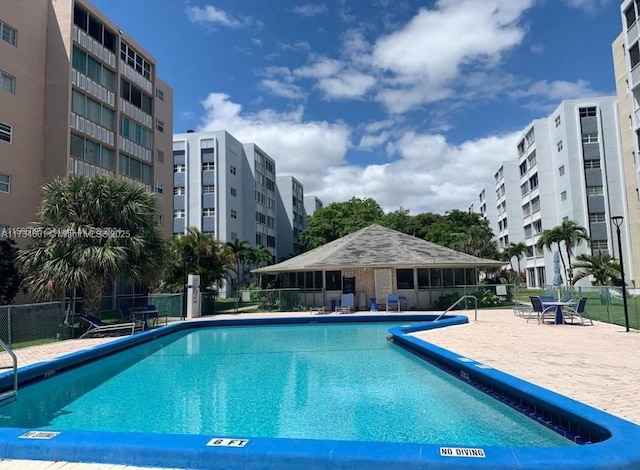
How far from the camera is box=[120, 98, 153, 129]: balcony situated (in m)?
29.3

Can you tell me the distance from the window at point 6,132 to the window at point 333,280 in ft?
57.6

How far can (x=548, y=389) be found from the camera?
7254mm

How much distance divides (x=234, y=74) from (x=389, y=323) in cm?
1448

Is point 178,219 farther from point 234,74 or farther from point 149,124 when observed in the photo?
point 234,74

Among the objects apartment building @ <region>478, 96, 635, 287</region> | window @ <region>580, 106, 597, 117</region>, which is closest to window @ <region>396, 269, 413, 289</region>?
apartment building @ <region>478, 96, 635, 287</region>

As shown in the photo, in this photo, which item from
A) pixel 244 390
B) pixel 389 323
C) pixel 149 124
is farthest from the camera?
pixel 149 124

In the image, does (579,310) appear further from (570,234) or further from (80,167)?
(570,234)

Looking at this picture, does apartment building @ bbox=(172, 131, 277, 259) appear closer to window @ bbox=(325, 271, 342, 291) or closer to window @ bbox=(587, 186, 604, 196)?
window @ bbox=(325, 271, 342, 291)

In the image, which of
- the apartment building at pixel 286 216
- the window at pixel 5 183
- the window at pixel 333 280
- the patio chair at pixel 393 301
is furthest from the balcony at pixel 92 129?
the apartment building at pixel 286 216

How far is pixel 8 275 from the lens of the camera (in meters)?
19.0

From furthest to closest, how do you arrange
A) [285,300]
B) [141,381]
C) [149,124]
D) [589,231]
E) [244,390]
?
[589,231] < [149,124] < [285,300] < [141,381] < [244,390]

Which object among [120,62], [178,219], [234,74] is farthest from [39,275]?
[178,219]

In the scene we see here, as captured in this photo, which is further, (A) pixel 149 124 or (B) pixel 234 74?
(A) pixel 149 124

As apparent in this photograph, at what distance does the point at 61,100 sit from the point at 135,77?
7.73 metres
